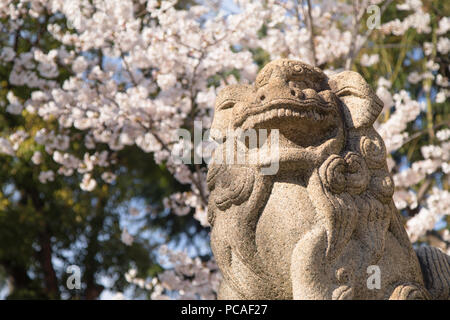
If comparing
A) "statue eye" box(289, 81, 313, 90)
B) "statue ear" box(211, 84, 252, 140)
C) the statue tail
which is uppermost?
"statue eye" box(289, 81, 313, 90)

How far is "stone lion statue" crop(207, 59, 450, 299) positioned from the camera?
10.4 ft

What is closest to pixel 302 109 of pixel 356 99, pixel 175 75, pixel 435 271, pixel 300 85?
pixel 300 85

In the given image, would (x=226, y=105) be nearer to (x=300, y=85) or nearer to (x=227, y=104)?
(x=227, y=104)

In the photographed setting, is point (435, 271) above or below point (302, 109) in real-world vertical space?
below

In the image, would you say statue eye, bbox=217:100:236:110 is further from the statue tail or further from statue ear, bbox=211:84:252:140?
the statue tail

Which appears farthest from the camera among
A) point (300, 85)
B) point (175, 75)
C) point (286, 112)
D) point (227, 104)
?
point (175, 75)

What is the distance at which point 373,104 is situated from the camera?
11.7ft

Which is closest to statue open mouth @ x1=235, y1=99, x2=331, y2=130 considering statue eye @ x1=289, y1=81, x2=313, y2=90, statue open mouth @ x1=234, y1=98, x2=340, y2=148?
statue open mouth @ x1=234, y1=98, x2=340, y2=148

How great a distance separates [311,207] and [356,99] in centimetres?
80

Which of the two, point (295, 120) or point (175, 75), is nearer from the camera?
point (295, 120)

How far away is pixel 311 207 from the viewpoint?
322 centimetres
